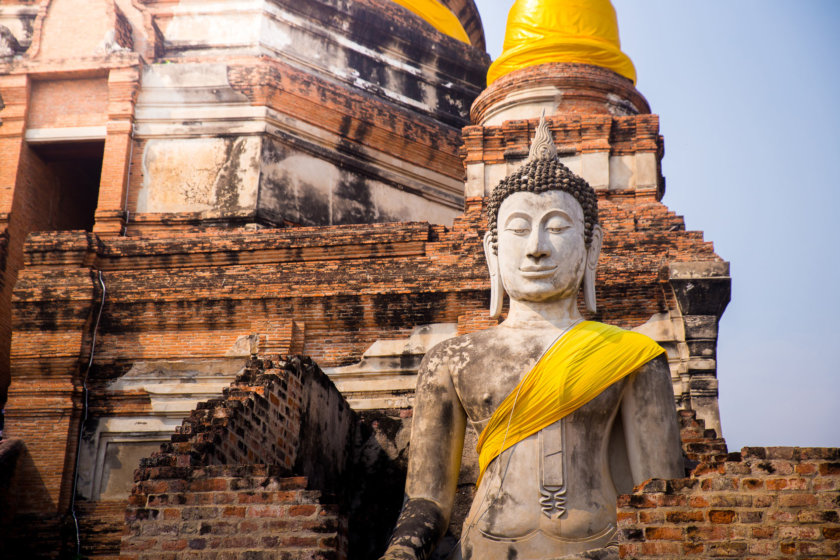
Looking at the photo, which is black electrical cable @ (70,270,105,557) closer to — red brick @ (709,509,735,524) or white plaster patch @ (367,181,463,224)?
white plaster patch @ (367,181,463,224)

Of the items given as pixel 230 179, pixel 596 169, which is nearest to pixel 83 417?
pixel 230 179

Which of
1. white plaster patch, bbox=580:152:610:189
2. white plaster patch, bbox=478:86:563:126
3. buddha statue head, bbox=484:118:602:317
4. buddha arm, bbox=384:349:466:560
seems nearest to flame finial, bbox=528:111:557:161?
buddha statue head, bbox=484:118:602:317

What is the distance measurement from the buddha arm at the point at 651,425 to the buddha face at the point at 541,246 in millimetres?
763

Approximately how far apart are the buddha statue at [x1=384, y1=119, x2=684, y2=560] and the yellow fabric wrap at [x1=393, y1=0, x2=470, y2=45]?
12.2 meters

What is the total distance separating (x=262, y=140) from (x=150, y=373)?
4.30 meters

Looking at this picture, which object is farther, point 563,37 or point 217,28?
point 217,28

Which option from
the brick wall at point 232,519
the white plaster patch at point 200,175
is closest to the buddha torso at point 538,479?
the brick wall at point 232,519

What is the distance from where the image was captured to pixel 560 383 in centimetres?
568

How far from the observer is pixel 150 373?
11.3 metres

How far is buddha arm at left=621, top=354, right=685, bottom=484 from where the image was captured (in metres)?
5.64

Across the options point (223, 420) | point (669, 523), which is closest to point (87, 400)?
point (223, 420)

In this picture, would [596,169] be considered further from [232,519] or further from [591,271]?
[232,519]

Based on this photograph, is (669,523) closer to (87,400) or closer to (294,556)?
(294,556)

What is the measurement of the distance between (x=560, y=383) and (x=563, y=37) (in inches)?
369
